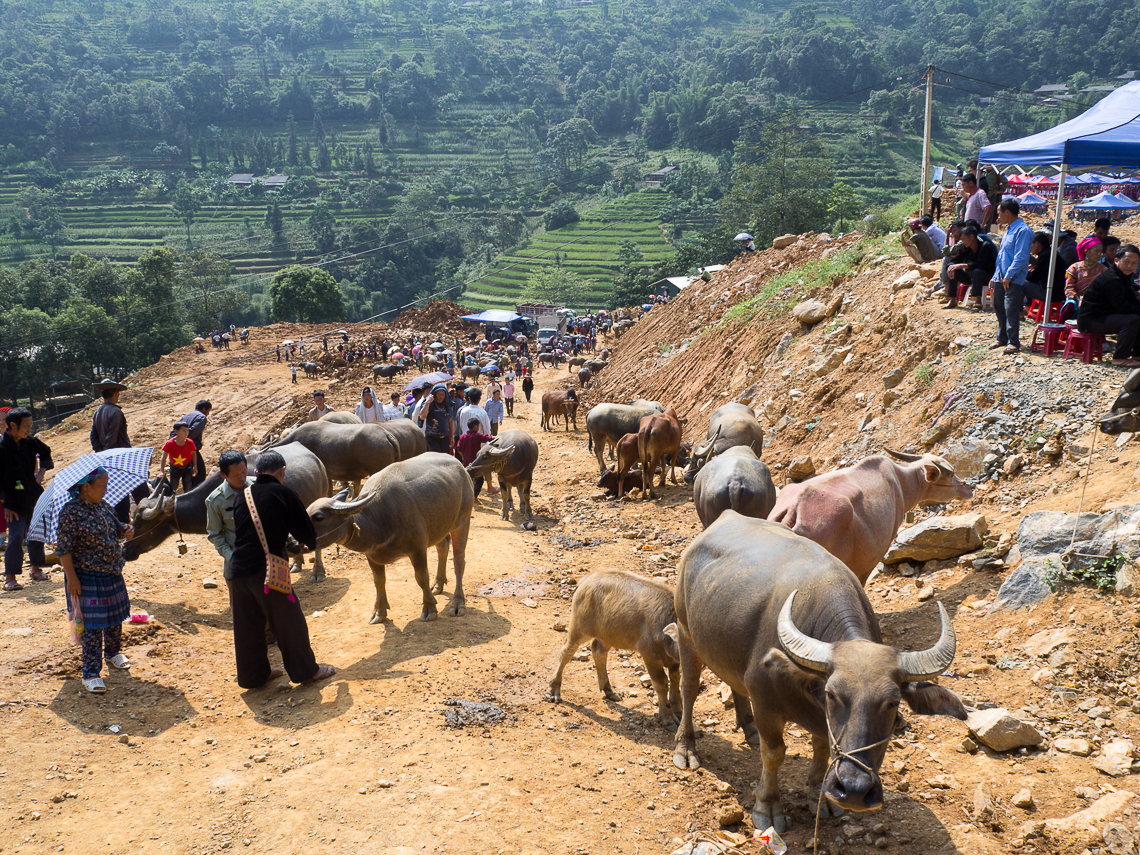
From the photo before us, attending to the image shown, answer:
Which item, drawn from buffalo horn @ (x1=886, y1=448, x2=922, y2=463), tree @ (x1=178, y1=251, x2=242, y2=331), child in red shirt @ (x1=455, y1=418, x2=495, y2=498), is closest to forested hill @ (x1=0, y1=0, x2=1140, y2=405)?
tree @ (x1=178, y1=251, x2=242, y2=331)

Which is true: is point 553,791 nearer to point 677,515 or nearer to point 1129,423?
point 1129,423

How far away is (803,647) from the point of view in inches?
167

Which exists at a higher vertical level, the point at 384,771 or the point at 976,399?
the point at 976,399

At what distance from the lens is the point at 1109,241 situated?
10.3 meters

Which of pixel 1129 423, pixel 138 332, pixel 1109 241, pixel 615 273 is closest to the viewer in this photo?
pixel 1129 423

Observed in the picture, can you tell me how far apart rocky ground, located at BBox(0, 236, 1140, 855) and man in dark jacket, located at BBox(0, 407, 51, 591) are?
1.01 ft

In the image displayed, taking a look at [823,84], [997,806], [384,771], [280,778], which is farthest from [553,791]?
[823,84]

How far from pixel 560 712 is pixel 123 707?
3649mm

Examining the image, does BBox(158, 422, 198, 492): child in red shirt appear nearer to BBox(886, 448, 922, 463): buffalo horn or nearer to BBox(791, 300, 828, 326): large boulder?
BBox(886, 448, 922, 463): buffalo horn

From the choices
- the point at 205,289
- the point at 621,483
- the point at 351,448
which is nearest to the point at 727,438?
the point at 621,483

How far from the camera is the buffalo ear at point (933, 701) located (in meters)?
4.01

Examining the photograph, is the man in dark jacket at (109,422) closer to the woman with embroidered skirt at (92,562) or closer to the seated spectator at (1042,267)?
the woman with embroidered skirt at (92,562)

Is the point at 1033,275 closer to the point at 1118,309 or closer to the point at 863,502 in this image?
the point at 1118,309

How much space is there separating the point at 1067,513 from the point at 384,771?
6139 mm
